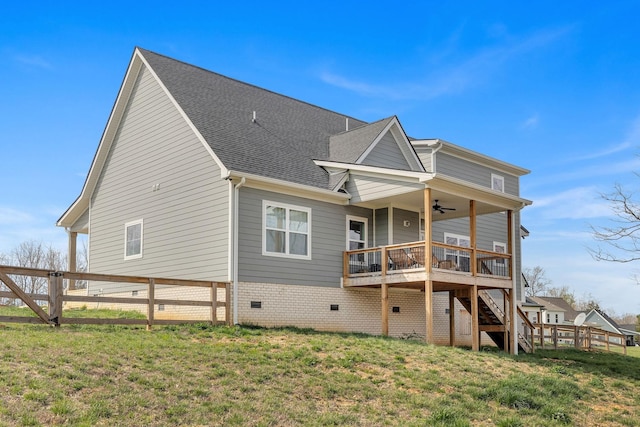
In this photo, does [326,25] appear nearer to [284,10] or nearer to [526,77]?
[284,10]

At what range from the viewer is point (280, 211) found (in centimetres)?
1886

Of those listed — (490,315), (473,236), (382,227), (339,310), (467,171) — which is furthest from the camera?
(467,171)

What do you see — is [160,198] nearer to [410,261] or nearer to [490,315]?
[410,261]

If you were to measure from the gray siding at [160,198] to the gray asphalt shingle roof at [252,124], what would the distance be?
1.77 ft

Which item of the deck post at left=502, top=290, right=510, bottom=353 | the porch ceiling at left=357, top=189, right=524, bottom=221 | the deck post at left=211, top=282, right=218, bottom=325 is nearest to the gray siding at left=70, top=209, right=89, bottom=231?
the deck post at left=211, top=282, right=218, bottom=325

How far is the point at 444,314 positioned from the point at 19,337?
1513cm

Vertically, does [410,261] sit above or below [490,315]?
above

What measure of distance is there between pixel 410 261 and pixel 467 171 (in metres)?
8.53

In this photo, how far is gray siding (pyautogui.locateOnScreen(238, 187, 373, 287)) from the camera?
17.8 m

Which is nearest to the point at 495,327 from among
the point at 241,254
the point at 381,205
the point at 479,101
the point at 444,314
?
the point at 444,314

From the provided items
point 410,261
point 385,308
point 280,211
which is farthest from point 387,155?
point 385,308

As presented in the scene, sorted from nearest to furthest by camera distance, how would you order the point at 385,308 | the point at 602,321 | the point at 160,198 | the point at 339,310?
1. the point at 385,308
2. the point at 339,310
3. the point at 160,198
4. the point at 602,321

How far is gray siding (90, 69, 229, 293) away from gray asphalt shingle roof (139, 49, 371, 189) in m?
0.54

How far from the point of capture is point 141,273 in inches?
805
